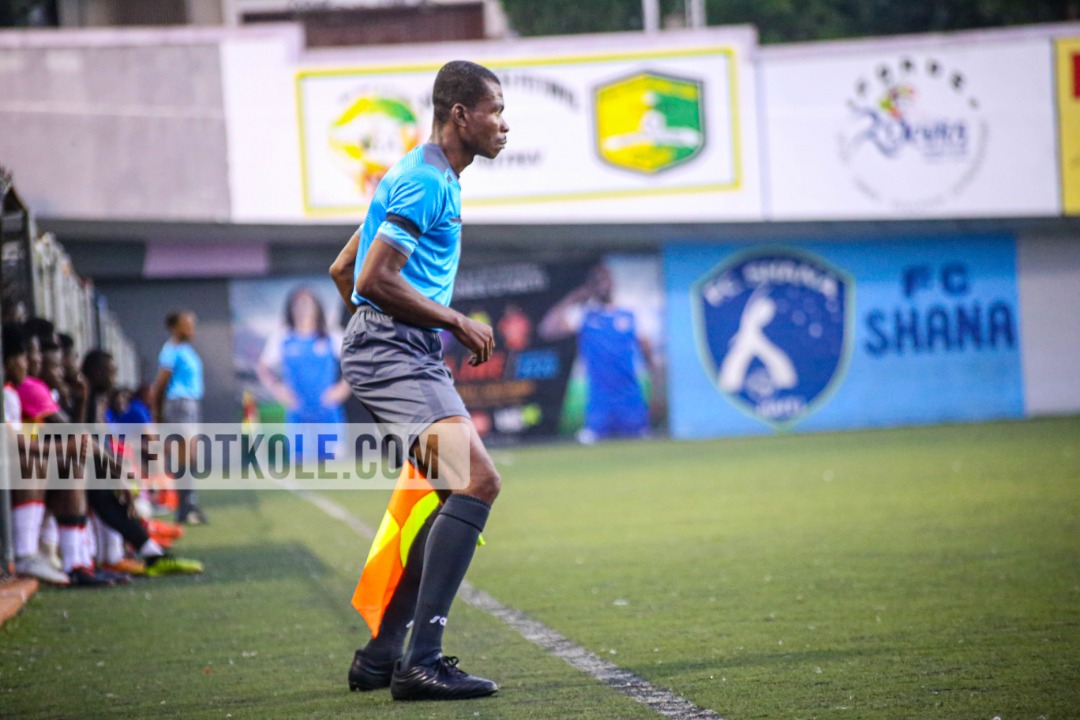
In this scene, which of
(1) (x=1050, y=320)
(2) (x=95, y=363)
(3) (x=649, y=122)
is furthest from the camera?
(1) (x=1050, y=320)

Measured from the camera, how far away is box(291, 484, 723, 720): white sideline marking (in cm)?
441

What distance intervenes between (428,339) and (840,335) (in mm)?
22121

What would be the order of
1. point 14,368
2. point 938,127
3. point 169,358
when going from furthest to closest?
point 938,127 < point 169,358 < point 14,368

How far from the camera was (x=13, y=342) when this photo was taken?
29.2 ft

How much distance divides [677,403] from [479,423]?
3.55 metres

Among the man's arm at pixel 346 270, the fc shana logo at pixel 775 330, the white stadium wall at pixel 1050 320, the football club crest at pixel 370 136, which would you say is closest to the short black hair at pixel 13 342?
the man's arm at pixel 346 270

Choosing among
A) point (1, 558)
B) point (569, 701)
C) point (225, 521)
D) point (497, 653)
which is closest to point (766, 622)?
point (497, 653)

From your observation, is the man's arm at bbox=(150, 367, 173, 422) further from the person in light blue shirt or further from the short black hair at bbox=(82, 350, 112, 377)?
the short black hair at bbox=(82, 350, 112, 377)

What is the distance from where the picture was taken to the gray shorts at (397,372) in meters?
4.85

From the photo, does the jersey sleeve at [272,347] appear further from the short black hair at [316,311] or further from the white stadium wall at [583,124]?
the white stadium wall at [583,124]

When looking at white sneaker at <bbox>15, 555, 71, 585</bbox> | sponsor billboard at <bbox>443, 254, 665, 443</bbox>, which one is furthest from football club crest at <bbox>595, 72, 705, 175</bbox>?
white sneaker at <bbox>15, 555, 71, 585</bbox>

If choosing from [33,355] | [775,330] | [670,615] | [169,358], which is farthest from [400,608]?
[775,330]

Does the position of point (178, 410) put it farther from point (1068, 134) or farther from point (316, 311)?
point (1068, 134)

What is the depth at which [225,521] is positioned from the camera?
Result: 13359 millimetres
